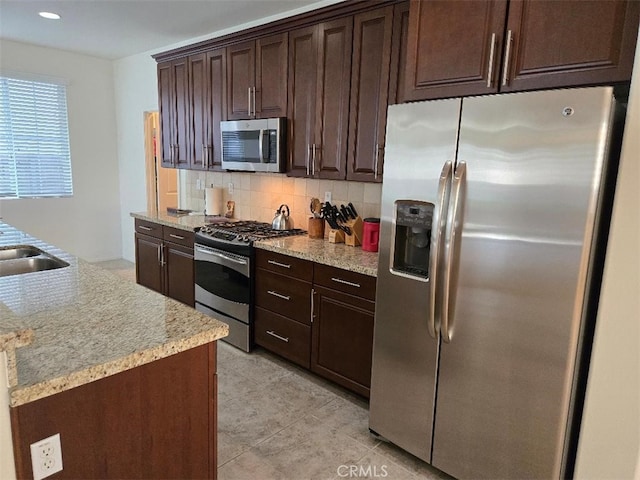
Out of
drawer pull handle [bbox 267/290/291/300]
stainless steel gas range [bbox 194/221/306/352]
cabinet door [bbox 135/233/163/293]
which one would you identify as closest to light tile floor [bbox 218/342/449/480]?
stainless steel gas range [bbox 194/221/306/352]

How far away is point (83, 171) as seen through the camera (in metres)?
5.65

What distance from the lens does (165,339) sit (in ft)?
4.45

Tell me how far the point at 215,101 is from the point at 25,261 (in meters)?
2.10

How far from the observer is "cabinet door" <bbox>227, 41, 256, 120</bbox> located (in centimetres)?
348

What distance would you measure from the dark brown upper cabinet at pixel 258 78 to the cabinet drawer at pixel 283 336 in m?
1.54

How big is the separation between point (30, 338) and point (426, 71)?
1844 millimetres

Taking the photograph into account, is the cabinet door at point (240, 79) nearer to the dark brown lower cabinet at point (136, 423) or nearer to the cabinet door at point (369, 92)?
the cabinet door at point (369, 92)

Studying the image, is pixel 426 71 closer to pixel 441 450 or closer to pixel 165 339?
pixel 165 339

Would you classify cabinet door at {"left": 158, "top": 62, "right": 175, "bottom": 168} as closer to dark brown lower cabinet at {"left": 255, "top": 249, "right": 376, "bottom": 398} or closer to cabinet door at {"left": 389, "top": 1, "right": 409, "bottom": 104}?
dark brown lower cabinet at {"left": 255, "top": 249, "right": 376, "bottom": 398}

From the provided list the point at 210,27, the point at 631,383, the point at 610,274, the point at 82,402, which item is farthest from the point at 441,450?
the point at 210,27

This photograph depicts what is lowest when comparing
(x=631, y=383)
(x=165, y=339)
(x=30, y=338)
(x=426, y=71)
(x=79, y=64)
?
(x=631, y=383)

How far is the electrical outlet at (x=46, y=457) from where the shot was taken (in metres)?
1.14

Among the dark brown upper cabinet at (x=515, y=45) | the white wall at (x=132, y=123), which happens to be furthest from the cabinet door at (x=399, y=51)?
the white wall at (x=132, y=123)

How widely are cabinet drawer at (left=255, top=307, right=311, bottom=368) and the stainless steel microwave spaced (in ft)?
3.74
